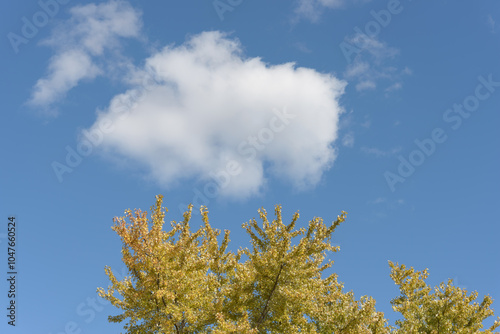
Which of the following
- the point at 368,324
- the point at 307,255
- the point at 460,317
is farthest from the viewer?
the point at 460,317

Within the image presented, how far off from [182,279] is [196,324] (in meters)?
2.25

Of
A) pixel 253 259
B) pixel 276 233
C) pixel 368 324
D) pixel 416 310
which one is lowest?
pixel 368 324

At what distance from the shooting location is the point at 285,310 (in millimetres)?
13859

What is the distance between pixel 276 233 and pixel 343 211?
Result: 3045 millimetres

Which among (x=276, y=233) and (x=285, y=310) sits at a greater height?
(x=276, y=233)

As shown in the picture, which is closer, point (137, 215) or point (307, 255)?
point (137, 215)

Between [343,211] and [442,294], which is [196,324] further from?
[442,294]

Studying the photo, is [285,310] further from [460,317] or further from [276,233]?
[460,317]

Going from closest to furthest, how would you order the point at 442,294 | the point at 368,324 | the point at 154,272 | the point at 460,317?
the point at 154,272 < the point at 368,324 < the point at 460,317 < the point at 442,294

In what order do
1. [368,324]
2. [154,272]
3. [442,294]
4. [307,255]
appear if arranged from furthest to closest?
[442,294], [307,255], [368,324], [154,272]

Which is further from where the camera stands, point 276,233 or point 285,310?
point 276,233

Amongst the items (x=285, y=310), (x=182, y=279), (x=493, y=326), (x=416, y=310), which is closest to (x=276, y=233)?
(x=285, y=310)

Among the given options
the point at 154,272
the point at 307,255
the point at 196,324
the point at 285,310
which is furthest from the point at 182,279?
the point at 307,255

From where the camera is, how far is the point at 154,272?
1312cm
